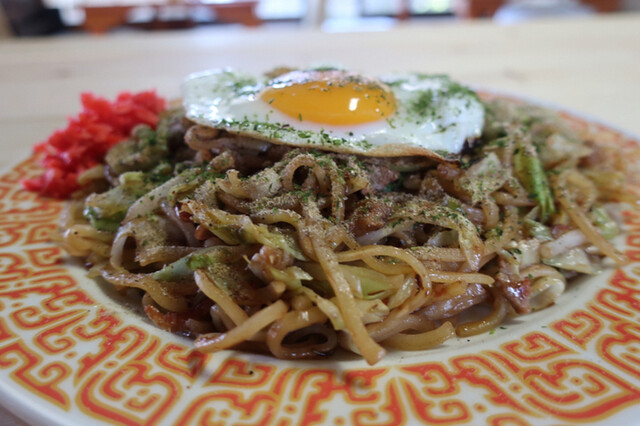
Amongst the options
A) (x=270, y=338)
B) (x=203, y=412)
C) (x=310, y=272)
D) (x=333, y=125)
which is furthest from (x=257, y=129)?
(x=203, y=412)

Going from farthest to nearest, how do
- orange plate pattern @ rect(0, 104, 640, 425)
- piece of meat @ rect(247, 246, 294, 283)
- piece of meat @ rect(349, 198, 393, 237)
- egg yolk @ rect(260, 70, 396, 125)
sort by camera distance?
egg yolk @ rect(260, 70, 396, 125) < piece of meat @ rect(349, 198, 393, 237) < piece of meat @ rect(247, 246, 294, 283) < orange plate pattern @ rect(0, 104, 640, 425)

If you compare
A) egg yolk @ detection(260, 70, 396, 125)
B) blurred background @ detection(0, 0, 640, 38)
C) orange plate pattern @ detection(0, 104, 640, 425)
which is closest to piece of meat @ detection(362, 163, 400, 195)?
egg yolk @ detection(260, 70, 396, 125)

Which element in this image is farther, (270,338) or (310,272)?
(310,272)

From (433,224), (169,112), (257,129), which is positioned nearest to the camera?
(433,224)

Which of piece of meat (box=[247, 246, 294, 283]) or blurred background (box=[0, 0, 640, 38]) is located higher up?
blurred background (box=[0, 0, 640, 38])

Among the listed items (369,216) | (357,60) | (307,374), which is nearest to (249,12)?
(357,60)

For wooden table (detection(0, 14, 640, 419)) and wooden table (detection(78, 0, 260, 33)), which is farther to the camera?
wooden table (detection(78, 0, 260, 33))

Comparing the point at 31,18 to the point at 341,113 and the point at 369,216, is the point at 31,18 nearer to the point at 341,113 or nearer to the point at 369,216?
the point at 341,113

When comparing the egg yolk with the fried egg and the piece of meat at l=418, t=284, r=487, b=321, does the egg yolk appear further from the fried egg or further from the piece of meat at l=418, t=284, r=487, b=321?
the piece of meat at l=418, t=284, r=487, b=321

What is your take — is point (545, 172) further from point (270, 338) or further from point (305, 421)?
point (305, 421)
